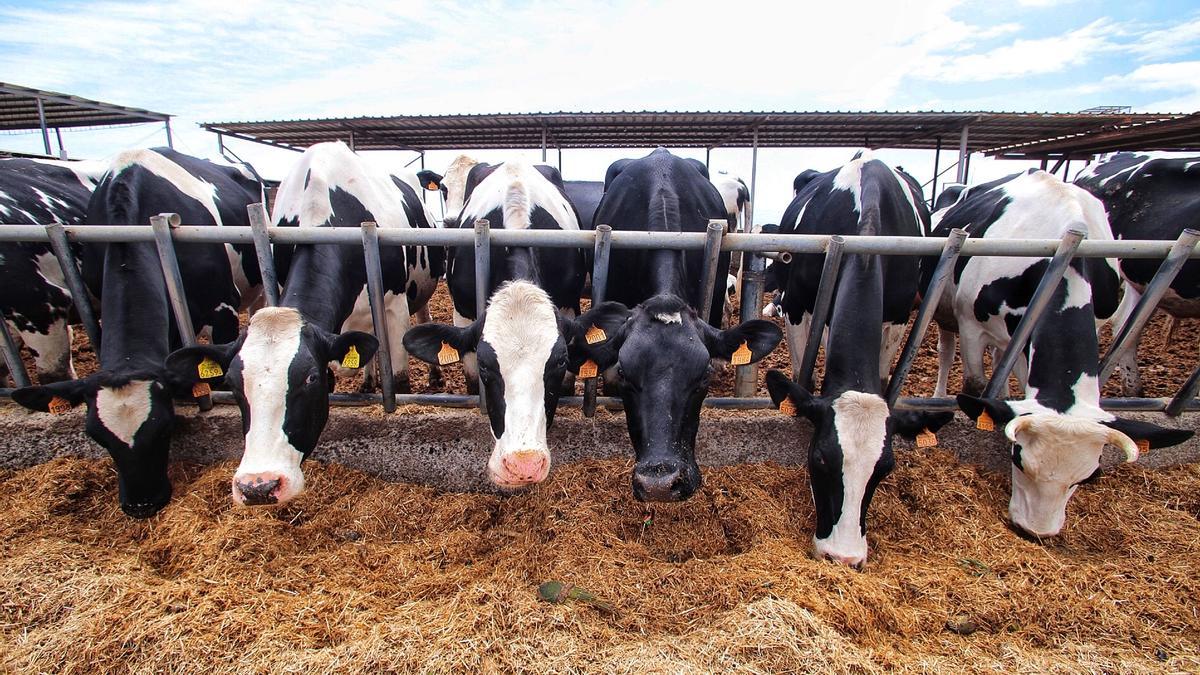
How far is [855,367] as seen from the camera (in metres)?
3.13

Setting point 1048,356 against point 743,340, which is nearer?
point 743,340

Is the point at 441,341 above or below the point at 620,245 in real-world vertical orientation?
below

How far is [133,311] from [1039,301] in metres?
5.22

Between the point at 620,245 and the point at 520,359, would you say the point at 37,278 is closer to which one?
the point at 520,359

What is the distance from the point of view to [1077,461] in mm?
2939

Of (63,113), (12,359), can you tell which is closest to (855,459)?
(12,359)

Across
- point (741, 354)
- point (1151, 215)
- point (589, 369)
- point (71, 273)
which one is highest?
point (1151, 215)

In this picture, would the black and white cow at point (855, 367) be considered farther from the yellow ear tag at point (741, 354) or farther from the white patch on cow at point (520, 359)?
the white patch on cow at point (520, 359)

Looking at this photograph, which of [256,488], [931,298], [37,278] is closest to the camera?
[256,488]

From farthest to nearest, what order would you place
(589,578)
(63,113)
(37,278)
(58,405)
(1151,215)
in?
(63,113) → (1151,215) → (37,278) → (58,405) → (589,578)

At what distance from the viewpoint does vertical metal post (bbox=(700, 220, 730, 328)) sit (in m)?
3.04

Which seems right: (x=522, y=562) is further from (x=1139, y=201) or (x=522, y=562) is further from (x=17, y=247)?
(x=1139, y=201)

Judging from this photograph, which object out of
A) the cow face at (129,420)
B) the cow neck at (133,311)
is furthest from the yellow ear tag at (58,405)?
the cow neck at (133,311)

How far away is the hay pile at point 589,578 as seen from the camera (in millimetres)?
2234
